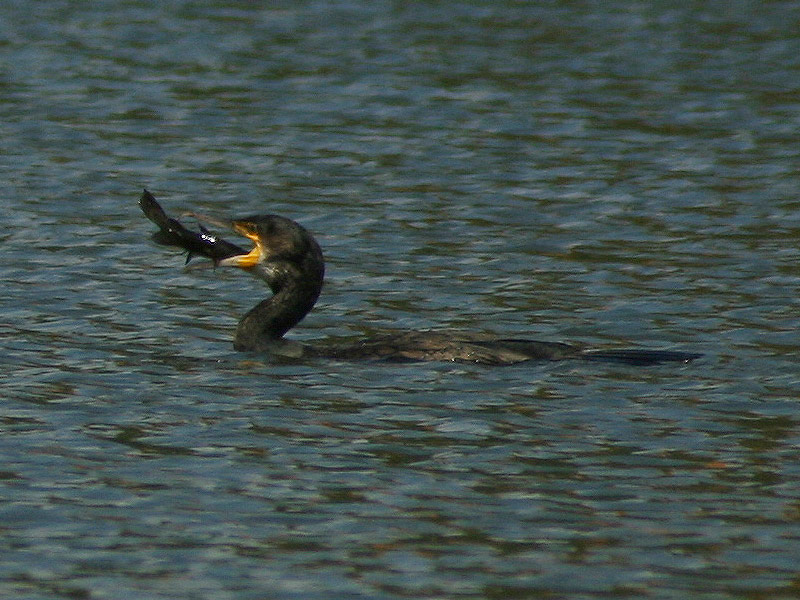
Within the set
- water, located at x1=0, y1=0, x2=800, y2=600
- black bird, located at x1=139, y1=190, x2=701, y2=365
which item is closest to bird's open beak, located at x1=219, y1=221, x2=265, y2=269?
black bird, located at x1=139, y1=190, x2=701, y2=365

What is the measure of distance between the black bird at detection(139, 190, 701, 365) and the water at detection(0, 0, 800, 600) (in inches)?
6.7

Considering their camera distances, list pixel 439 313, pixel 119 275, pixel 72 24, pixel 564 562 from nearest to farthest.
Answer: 1. pixel 564 562
2. pixel 439 313
3. pixel 119 275
4. pixel 72 24

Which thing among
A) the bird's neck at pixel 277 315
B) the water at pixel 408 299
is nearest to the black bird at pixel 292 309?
the bird's neck at pixel 277 315

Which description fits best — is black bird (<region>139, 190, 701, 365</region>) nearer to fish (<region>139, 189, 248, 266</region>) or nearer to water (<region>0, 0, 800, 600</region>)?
fish (<region>139, 189, 248, 266</region>)

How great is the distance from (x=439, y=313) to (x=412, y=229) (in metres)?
2.78

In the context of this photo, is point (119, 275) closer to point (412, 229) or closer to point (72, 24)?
point (412, 229)

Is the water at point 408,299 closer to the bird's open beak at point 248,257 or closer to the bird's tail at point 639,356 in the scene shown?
the bird's tail at point 639,356

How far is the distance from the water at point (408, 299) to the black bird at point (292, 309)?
0.17m

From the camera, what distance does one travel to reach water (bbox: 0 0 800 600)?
7949 mm

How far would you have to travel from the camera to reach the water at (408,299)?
7.95 metres

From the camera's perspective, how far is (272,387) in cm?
1080

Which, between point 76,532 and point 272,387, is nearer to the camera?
point 76,532

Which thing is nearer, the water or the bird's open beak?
the water

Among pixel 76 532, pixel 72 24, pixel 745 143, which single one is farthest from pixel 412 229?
pixel 72 24
